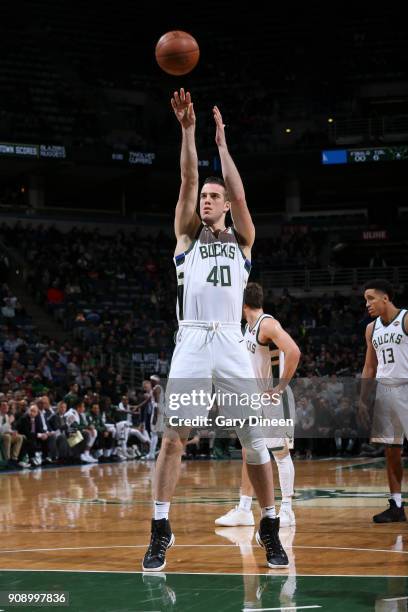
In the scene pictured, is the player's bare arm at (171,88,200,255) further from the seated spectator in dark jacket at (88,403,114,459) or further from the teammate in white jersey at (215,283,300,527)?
the seated spectator in dark jacket at (88,403,114,459)

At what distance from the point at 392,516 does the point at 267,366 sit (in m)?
1.74

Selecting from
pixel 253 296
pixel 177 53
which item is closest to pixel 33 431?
pixel 253 296

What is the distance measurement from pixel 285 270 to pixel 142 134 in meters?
7.61

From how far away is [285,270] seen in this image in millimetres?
33094

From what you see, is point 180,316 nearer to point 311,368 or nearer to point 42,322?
point 311,368

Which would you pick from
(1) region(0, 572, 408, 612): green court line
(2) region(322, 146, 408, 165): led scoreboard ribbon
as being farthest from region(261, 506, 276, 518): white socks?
(2) region(322, 146, 408, 165): led scoreboard ribbon

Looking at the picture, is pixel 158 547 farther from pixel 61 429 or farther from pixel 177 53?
pixel 61 429

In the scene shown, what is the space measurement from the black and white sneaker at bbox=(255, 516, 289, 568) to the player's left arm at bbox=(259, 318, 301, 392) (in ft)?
6.78

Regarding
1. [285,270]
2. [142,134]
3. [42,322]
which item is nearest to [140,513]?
[42,322]

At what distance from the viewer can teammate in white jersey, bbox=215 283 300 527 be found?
8258 mm

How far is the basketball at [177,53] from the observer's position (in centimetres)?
694

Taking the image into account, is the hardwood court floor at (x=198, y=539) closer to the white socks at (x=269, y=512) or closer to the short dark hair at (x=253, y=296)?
the white socks at (x=269, y=512)

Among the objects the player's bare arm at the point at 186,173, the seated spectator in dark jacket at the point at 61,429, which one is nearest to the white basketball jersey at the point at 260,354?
the player's bare arm at the point at 186,173

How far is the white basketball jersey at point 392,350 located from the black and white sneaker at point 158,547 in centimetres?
353
